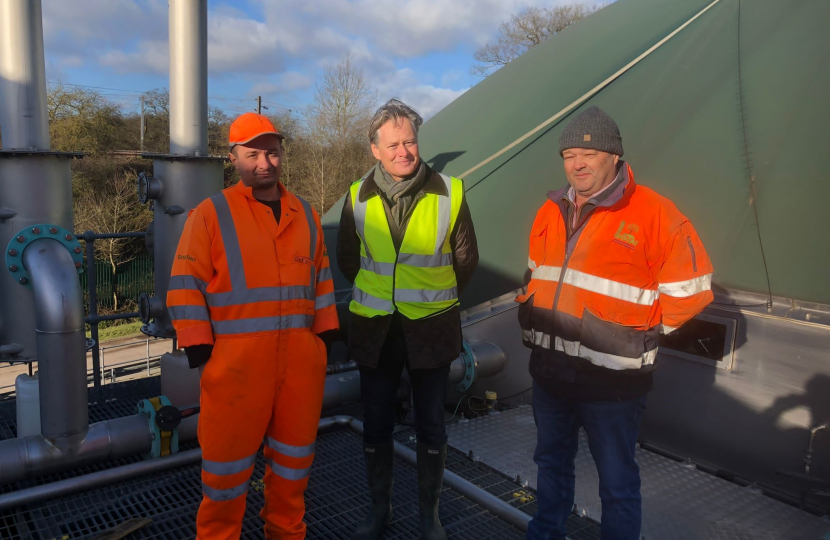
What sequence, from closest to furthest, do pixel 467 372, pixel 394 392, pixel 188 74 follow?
pixel 394 392, pixel 188 74, pixel 467 372

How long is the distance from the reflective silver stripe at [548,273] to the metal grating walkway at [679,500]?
1.20 metres

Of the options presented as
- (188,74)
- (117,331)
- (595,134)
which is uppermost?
(188,74)

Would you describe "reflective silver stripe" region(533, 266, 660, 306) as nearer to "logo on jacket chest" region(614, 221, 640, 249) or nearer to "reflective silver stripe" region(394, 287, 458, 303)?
"logo on jacket chest" region(614, 221, 640, 249)

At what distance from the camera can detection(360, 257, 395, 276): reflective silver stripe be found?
8.14 ft

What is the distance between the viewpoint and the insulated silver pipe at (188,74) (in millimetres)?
3457

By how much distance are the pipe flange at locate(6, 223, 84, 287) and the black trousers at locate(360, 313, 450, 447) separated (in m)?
1.67

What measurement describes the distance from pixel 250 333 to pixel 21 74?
1.95 m

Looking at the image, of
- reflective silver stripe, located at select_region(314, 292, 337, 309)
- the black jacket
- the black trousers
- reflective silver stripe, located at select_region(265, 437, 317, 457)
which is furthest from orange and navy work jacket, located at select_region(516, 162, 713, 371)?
reflective silver stripe, located at select_region(265, 437, 317, 457)

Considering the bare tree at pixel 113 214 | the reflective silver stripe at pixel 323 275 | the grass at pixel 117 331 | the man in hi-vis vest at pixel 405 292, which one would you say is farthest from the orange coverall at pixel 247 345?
the grass at pixel 117 331

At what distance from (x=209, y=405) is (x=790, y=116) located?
3.67m

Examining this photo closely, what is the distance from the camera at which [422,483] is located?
8.53 feet

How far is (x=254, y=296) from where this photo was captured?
231 centimetres

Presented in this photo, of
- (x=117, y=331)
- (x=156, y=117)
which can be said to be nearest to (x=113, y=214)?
(x=117, y=331)

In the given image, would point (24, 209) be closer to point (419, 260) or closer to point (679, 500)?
point (419, 260)
